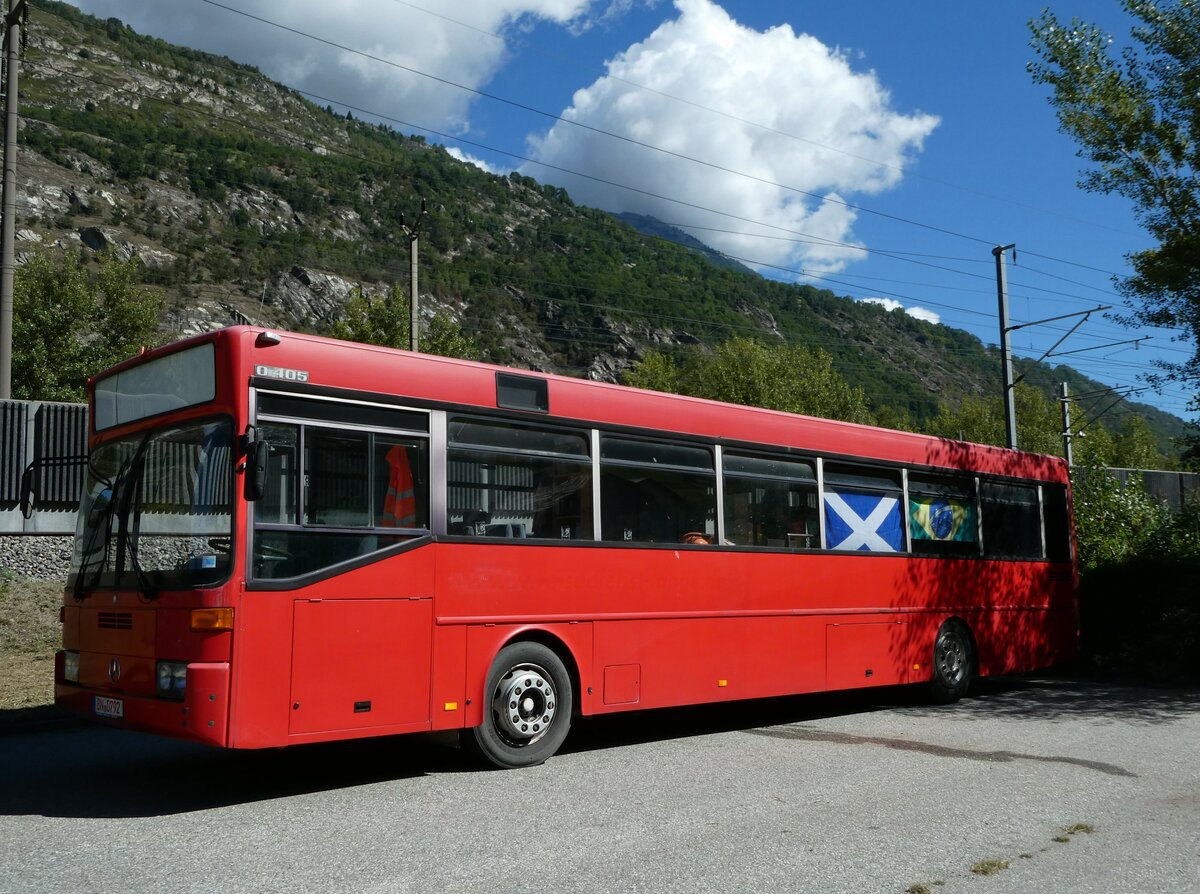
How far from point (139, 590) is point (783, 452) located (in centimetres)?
628

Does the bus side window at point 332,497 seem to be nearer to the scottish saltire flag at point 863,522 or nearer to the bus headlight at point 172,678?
the bus headlight at point 172,678

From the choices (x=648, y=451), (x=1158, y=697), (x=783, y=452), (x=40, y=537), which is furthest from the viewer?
(x=40, y=537)

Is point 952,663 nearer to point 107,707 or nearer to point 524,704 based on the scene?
point 524,704

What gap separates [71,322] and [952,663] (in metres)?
28.8

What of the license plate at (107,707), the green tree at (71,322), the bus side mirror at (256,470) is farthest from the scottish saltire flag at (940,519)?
the green tree at (71,322)

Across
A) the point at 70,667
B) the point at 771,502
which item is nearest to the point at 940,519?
the point at 771,502

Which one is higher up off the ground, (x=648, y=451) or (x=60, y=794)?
(x=648, y=451)

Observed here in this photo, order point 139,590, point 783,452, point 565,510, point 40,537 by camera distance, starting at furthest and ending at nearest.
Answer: point 40,537, point 783,452, point 565,510, point 139,590

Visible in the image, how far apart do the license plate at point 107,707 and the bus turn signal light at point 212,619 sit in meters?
0.97

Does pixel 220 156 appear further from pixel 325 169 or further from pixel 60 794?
pixel 60 794

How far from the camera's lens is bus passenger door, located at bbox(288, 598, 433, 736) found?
7.07m

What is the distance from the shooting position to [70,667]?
795 cm

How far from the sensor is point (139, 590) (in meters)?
7.22

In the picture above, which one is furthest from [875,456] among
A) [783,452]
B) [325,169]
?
[325,169]
